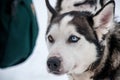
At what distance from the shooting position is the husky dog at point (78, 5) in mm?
679

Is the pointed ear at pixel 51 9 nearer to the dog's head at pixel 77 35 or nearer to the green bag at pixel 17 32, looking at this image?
the dog's head at pixel 77 35

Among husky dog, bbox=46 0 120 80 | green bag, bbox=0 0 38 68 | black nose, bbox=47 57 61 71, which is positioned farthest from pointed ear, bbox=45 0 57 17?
green bag, bbox=0 0 38 68

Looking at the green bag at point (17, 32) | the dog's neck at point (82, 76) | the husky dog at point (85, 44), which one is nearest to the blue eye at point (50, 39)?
the husky dog at point (85, 44)

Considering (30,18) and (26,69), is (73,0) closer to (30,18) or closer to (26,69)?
(26,69)

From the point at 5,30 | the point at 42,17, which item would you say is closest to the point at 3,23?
the point at 5,30

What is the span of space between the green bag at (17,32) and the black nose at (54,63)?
30 centimetres

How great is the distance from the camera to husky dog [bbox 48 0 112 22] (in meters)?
0.68

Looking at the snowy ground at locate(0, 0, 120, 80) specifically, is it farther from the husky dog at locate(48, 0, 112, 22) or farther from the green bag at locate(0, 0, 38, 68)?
the green bag at locate(0, 0, 38, 68)

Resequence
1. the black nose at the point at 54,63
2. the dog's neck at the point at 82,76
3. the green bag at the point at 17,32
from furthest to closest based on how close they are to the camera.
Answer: the dog's neck at the point at 82,76
the black nose at the point at 54,63
the green bag at the point at 17,32

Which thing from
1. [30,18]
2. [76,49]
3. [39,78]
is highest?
[30,18]

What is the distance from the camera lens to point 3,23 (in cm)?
27

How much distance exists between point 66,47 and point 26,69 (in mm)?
186

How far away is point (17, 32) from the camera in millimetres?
279

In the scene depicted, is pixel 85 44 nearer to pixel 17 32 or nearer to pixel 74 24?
pixel 74 24
